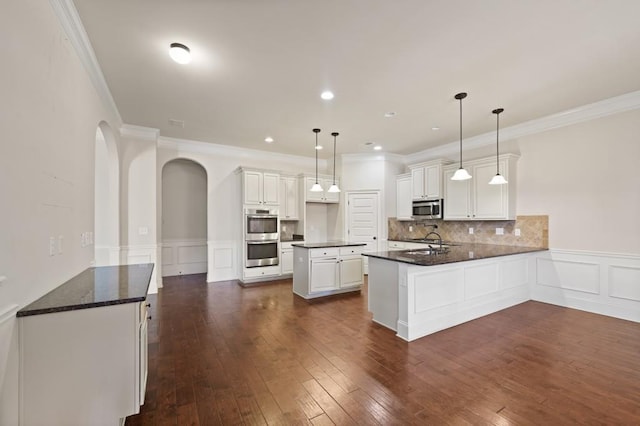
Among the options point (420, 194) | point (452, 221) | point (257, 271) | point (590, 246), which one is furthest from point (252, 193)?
point (590, 246)

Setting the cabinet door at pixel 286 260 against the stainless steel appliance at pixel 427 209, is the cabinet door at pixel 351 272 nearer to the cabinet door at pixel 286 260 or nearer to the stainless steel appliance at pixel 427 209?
the cabinet door at pixel 286 260

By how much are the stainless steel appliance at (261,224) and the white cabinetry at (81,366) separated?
4128 mm

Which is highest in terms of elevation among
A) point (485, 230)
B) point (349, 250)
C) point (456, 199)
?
point (456, 199)

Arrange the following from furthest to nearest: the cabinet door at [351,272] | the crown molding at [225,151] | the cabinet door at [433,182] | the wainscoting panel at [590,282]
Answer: the cabinet door at [433,182]
the crown molding at [225,151]
the cabinet door at [351,272]
the wainscoting panel at [590,282]

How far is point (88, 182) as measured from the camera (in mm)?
2818

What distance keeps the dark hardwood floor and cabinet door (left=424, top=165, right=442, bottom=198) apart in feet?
Answer: 8.75

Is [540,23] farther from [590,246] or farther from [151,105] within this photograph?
[151,105]

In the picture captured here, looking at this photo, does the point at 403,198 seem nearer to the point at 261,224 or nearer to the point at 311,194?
the point at 311,194

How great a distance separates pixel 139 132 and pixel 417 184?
5.72 m

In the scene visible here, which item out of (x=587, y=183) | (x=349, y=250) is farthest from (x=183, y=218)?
(x=587, y=183)

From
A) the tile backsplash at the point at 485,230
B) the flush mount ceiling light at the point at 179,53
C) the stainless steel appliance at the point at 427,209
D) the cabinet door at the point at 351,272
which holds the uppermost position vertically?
the flush mount ceiling light at the point at 179,53

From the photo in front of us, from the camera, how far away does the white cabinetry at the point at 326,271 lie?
476cm

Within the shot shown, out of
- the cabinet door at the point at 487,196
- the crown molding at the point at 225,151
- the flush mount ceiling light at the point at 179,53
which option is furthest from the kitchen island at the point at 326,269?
the flush mount ceiling light at the point at 179,53

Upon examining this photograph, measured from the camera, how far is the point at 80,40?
242 centimetres
